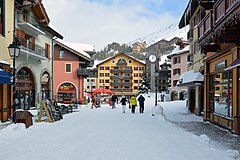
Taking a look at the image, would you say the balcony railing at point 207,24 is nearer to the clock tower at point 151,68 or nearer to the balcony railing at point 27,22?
the balcony railing at point 27,22

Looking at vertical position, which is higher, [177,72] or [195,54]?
[195,54]

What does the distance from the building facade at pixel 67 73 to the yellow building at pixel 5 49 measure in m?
24.8

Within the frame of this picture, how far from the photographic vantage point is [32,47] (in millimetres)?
25266

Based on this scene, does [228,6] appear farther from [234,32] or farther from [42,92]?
[42,92]

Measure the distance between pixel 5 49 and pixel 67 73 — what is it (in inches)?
1039

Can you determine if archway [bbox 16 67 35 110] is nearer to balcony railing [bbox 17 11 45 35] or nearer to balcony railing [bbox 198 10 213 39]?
balcony railing [bbox 17 11 45 35]

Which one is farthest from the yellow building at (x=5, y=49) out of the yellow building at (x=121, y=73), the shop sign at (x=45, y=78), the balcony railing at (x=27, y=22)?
the yellow building at (x=121, y=73)

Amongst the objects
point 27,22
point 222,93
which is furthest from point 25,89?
point 222,93

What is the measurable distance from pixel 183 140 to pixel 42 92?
860 inches

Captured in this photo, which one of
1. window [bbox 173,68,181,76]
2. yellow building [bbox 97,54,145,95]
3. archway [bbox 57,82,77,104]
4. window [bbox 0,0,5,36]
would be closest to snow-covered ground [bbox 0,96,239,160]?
window [bbox 0,0,5,36]

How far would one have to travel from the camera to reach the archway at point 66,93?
4191 centimetres

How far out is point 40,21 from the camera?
1084 inches

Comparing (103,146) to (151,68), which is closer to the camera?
(103,146)

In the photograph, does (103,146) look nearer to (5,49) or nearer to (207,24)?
(207,24)
